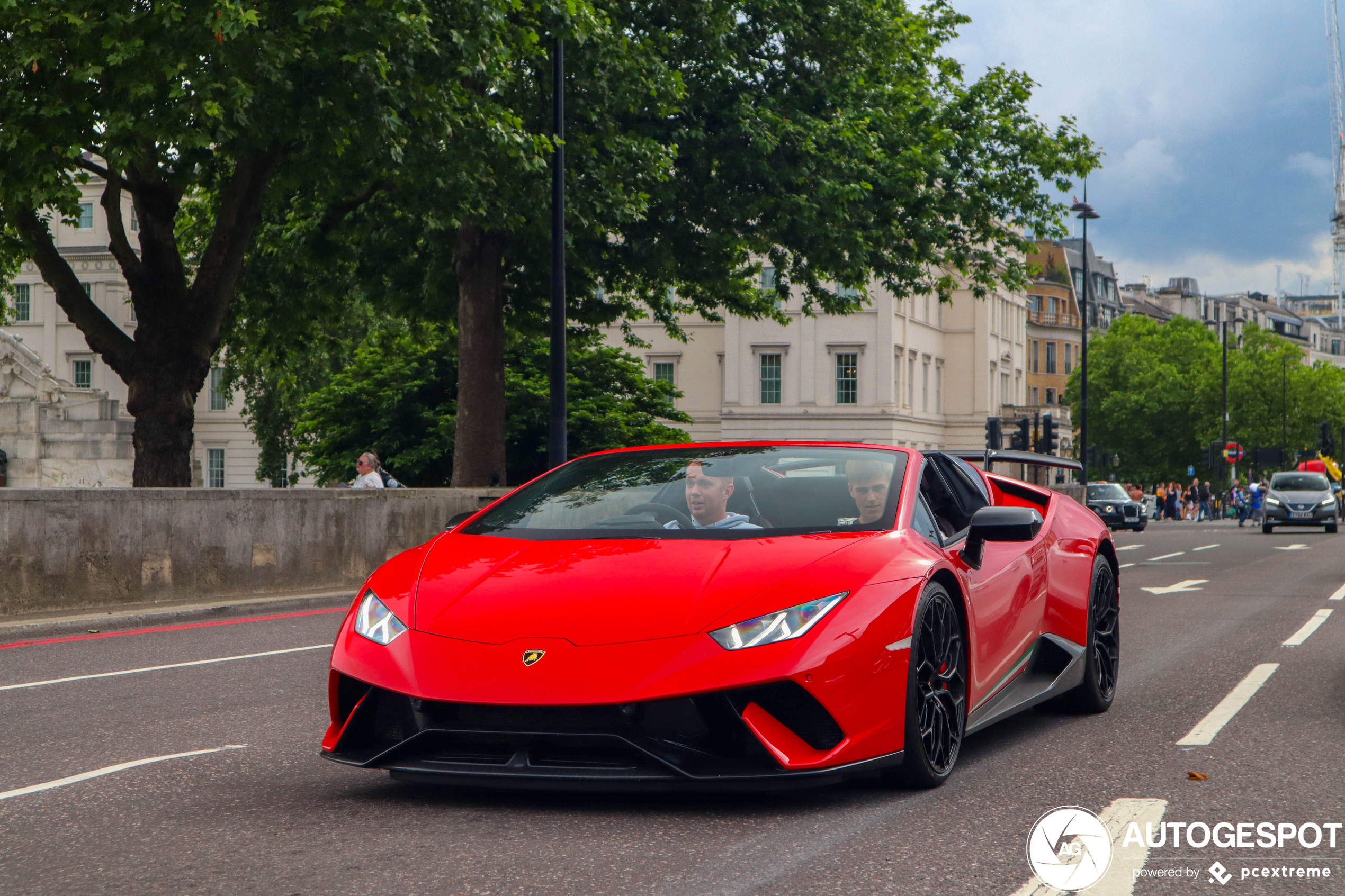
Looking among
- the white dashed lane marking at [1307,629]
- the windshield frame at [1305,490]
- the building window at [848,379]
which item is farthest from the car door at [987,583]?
the building window at [848,379]

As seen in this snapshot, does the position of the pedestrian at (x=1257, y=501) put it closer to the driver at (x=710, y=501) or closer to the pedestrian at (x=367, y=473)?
the pedestrian at (x=367, y=473)

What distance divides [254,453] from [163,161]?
2440 inches

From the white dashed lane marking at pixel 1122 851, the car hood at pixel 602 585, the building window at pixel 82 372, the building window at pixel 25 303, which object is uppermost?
the building window at pixel 25 303

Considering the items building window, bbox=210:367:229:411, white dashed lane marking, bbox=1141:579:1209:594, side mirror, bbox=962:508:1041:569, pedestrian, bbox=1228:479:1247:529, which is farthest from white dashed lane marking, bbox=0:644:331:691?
building window, bbox=210:367:229:411

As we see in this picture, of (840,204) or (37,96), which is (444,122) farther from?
(840,204)

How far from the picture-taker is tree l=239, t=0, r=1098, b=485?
21469 millimetres

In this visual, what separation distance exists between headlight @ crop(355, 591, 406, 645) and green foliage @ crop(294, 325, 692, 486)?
83.2ft

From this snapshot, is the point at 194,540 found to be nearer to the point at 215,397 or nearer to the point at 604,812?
the point at 604,812

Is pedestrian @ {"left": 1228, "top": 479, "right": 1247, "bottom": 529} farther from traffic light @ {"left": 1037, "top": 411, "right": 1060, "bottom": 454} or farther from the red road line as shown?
the red road line

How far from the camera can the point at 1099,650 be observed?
7.75 meters

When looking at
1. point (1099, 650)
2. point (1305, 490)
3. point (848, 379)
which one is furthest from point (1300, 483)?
point (1099, 650)

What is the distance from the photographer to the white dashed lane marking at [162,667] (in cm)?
959

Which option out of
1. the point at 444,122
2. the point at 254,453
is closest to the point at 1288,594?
the point at 444,122

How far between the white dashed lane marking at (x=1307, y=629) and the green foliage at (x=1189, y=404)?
83.3 m
